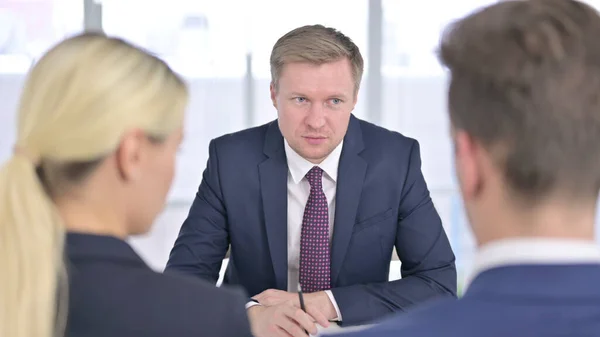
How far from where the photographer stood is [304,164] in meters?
2.50

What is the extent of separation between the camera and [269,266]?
2.48 meters

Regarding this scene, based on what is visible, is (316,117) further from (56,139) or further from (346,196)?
(56,139)

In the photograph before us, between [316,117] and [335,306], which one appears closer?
[335,306]

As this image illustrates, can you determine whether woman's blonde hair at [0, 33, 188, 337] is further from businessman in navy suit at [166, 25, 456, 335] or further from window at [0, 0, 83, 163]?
window at [0, 0, 83, 163]

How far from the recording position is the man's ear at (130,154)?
1.23 meters

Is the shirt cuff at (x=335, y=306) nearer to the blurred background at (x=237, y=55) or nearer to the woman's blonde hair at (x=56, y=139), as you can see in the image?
the woman's blonde hair at (x=56, y=139)

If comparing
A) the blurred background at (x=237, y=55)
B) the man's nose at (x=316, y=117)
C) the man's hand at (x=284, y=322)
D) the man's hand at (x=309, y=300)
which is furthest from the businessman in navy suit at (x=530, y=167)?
the blurred background at (x=237, y=55)

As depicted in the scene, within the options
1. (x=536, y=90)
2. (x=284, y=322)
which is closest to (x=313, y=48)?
(x=284, y=322)

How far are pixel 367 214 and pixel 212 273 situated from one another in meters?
0.53

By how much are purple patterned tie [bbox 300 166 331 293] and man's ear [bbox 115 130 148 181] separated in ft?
3.96

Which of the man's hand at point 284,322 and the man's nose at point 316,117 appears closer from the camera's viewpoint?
the man's hand at point 284,322

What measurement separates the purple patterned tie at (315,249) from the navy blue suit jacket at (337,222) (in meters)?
0.03

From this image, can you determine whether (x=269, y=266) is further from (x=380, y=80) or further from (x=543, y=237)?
(x=380, y=80)

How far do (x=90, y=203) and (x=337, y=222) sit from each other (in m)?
1.27
